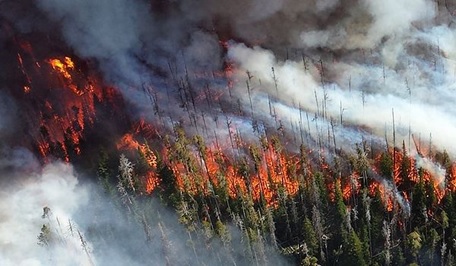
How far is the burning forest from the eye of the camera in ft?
283

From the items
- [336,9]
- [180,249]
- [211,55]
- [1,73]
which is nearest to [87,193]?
[180,249]

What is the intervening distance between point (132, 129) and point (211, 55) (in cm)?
2149

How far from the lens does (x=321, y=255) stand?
273 ft

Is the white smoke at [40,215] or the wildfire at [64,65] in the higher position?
the wildfire at [64,65]

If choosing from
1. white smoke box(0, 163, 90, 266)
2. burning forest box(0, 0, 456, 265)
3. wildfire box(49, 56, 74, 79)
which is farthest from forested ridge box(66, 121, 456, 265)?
wildfire box(49, 56, 74, 79)

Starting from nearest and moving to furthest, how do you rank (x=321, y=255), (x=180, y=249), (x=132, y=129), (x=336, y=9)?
(x=321, y=255), (x=180, y=249), (x=132, y=129), (x=336, y=9)

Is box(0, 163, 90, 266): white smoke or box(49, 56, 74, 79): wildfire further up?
box(49, 56, 74, 79): wildfire

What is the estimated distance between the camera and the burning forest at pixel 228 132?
86.2 metres

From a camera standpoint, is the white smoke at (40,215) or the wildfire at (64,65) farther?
the wildfire at (64,65)

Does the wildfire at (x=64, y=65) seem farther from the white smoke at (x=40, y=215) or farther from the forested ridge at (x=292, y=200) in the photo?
the forested ridge at (x=292, y=200)

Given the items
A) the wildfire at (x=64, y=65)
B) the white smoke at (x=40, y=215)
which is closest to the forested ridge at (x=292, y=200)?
the white smoke at (x=40, y=215)

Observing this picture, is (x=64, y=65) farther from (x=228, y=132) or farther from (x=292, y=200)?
(x=292, y=200)

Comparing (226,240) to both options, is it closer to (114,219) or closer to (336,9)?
(114,219)

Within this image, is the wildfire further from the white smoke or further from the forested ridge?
the forested ridge
